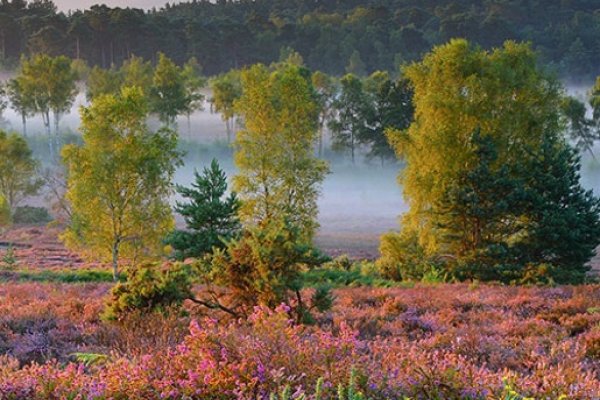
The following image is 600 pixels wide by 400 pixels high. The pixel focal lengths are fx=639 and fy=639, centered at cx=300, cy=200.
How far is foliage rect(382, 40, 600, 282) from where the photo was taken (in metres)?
24.0


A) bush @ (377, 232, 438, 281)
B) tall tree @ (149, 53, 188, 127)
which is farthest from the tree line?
tall tree @ (149, 53, 188, 127)

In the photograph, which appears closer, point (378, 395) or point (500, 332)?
point (378, 395)

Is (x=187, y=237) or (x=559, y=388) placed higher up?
(x=559, y=388)

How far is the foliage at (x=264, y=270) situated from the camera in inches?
406

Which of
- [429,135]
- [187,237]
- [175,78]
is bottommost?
[187,237]

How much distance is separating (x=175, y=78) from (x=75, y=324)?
228ft

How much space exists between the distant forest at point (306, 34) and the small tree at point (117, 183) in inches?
3525

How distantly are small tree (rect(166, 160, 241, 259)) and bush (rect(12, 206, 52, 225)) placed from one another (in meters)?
38.1

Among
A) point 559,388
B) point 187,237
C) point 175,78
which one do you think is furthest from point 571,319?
point 175,78

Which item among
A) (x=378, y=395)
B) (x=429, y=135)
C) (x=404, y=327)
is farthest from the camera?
(x=429, y=135)

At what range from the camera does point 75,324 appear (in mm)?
10711

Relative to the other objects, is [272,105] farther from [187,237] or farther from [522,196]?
[522,196]

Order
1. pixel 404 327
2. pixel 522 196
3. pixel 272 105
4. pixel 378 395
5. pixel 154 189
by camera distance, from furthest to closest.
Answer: pixel 272 105, pixel 154 189, pixel 522 196, pixel 404 327, pixel 378 395

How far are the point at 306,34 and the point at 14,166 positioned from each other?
102070 millimetres
